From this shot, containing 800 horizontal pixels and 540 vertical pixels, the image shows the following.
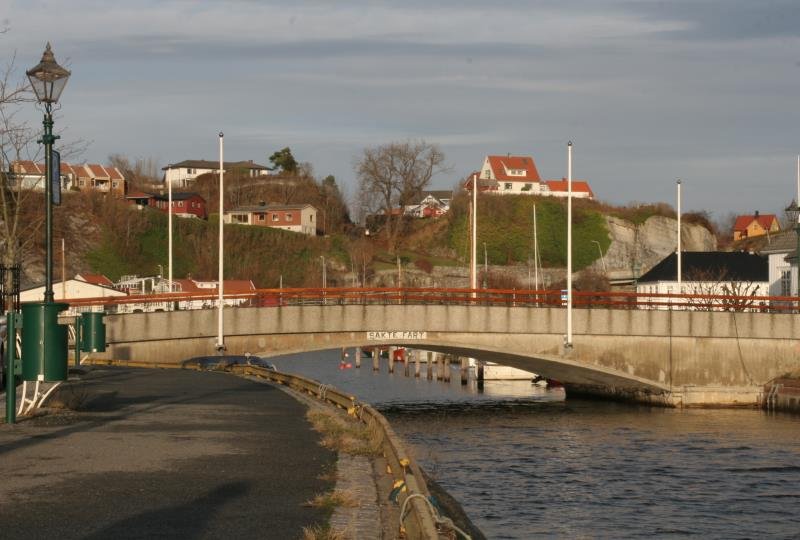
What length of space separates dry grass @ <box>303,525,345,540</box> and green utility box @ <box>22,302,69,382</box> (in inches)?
399

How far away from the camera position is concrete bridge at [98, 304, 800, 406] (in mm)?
50719

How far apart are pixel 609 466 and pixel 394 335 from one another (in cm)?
1961

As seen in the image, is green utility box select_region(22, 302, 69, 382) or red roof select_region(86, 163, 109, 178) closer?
green utility box select_region(22, 302, 69, 382)

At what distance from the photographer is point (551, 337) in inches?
2034

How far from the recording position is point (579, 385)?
60781 mm

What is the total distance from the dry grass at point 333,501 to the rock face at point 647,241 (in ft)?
458

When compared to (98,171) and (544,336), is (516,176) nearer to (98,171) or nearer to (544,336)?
(98,171)

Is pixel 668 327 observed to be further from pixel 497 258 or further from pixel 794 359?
pixel 497 258

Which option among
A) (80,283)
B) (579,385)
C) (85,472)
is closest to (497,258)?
(80,283)

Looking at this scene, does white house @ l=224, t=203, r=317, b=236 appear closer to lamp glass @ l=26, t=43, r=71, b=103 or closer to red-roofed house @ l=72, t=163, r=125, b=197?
red-roofed house @ l=72, t=163, r=125, b=197

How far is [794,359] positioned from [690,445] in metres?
16.7

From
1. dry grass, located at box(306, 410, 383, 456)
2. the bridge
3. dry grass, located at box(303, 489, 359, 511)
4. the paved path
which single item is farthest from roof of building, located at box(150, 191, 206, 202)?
dry grass, located at box(303, 489, 359, 511)

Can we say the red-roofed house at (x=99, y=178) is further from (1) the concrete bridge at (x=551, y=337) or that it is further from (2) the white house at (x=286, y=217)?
(1) the concrete bridge at (x=551, y=337)

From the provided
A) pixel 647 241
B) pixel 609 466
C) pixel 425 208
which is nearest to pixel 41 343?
pixel 609 466
